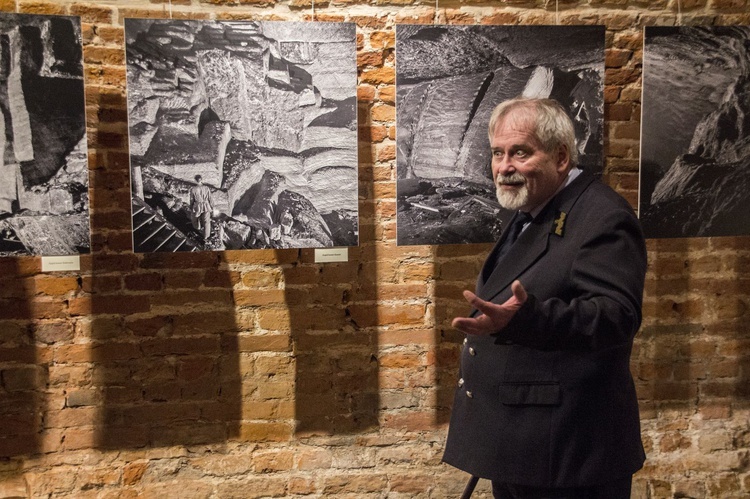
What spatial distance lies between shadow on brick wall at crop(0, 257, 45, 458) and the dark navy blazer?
1.70m

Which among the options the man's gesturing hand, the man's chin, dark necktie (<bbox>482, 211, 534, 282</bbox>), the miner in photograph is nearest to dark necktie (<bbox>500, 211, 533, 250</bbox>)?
dark necktie (<bbox>482, 211, 534, 282</bbox>)

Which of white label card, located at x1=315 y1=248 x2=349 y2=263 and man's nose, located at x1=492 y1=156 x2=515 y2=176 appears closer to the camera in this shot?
man's nose, located at x1=492 y1=156 x2=515 y2=176

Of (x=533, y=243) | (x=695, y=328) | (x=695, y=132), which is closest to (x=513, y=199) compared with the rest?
(x=533, y=243)

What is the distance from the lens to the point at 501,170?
215 centimetres

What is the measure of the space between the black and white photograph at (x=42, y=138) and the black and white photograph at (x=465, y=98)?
116 cm

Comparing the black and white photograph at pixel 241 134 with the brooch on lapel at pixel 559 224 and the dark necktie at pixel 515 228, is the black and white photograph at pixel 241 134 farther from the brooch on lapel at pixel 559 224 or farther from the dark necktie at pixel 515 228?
the brooch on lapel at pixel 559 224

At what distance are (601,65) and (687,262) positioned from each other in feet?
3.18

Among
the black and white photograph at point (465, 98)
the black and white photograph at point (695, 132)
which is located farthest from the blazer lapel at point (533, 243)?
the black and white photograph at point (695, 132)

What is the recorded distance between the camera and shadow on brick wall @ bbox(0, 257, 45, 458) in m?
2.79

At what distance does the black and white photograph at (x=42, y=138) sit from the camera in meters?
2.48

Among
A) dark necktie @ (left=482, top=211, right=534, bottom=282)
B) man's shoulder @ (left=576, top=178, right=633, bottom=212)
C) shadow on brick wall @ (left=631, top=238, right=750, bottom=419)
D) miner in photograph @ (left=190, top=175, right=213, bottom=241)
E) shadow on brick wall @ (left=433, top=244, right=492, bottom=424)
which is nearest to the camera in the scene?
man's shoulder @ (left=576, top=178, right=633, bottom=212)

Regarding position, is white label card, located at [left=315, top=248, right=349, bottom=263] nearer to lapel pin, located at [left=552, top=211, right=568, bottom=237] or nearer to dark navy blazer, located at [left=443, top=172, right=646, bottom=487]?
dark navy blazer, located at [left=443, top=172, right=646, bottom=487]

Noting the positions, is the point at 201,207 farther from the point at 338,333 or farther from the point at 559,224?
the point at 559,224

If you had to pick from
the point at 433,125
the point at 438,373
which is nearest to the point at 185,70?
the point at 433,125
